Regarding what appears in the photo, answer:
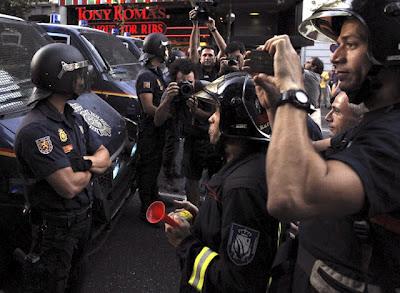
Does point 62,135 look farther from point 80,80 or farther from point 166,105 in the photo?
point 166,105

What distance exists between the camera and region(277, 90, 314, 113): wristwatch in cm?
121

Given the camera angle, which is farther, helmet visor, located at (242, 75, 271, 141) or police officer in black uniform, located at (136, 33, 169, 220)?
police officer in black uniform, located at (136, 33, 169, 220)

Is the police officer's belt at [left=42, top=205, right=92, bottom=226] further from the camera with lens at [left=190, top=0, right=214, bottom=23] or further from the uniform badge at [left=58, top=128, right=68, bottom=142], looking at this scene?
the camera with lens at [left=190, top=0, right=214, bottom=23]

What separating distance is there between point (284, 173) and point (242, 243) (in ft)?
1.71

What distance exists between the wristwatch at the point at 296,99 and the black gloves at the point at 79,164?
4.96 feet

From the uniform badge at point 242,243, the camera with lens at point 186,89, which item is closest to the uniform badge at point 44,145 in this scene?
the uniform badge at point 242,243

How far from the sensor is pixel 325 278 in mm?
1325

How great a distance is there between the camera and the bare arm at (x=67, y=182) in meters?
2.27

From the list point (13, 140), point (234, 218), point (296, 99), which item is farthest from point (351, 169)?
point (13, 140)

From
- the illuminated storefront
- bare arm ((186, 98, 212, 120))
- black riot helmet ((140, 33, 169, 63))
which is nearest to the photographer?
bare arm ((186, 98, 212, 120))

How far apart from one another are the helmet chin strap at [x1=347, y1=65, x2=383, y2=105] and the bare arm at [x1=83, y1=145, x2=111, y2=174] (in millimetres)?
1652

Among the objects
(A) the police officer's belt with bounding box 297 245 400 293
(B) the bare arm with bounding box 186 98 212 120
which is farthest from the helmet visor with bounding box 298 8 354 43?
(B) the bare arm with bounding box 186 98 212 120

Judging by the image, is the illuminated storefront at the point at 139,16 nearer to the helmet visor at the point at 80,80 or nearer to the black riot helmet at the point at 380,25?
the helmet visor at the point at 80,80

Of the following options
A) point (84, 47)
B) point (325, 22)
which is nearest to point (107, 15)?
point (84, 47)
